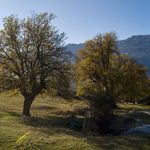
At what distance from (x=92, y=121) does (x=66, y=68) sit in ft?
53.7

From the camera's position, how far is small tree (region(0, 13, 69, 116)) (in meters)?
40.3

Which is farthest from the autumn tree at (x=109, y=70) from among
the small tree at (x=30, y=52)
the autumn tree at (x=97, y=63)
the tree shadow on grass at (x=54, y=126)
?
the tree shadow on grass at (x=54, y=126)

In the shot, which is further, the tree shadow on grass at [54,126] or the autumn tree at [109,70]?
the autumn tree at [109,70]

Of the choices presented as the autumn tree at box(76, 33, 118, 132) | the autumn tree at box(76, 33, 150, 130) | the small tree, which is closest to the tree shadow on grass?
the small tree

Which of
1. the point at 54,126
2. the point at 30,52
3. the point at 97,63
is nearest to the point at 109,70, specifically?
the point at 97,63

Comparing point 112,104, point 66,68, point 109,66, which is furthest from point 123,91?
point 112,104

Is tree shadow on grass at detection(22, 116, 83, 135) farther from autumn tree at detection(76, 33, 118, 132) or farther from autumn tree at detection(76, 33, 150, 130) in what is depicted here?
autumn tree at detection(76, 33, 118, 132)

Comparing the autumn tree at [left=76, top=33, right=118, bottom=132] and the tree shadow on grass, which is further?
the autumn tree at [left=76, top=33, right=118, bottom=132]

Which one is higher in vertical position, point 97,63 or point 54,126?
point 97,63

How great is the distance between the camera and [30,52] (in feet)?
134

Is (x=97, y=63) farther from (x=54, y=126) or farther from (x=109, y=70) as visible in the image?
(x=54, y=126)

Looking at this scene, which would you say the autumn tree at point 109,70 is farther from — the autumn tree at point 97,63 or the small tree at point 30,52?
the small tree at point 30,52

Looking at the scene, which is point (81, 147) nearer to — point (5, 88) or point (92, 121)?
point (92, 121)

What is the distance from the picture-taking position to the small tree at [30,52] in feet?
132
